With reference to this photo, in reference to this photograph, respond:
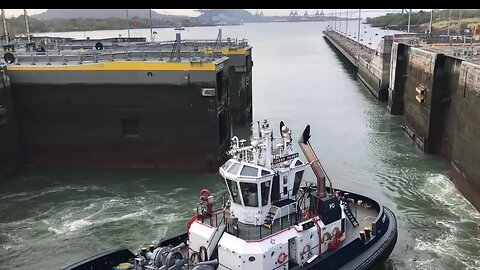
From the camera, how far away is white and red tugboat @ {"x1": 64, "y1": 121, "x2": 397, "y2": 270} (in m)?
9.87

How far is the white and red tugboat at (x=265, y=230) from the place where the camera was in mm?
9867

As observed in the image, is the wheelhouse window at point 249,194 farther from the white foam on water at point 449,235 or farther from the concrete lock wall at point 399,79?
the concrete lock wall at point 399,79

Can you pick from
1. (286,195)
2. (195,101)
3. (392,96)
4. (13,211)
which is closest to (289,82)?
(392,96)

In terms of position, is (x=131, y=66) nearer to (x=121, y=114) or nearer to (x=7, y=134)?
(x=121, y=114)

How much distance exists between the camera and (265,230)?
10.4 metres

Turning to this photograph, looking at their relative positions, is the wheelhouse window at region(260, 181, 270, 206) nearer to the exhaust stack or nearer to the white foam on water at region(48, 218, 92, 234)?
the exhaust stack

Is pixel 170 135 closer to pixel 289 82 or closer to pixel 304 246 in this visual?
pixel 304 246

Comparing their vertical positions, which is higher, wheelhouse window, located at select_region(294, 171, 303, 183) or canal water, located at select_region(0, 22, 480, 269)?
wheelhouse window, located at select_region(294, 171, 303, 183)

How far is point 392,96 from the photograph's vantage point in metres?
33.9

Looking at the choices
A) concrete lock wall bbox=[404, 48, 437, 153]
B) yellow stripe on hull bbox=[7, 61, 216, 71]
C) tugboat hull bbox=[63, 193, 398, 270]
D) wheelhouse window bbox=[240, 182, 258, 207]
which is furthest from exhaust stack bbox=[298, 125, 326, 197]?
concrete lock wall bbox=[404, 48, 437, 153]

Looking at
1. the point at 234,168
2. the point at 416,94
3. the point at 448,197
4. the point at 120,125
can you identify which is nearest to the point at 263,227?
the point at 234,168

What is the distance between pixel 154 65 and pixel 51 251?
8.96 metres

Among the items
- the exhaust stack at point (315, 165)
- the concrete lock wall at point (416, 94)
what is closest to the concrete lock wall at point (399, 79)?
the concrete lock wall at point (416, 94)

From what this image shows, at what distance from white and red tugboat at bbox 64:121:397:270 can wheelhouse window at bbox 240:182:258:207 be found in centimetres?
2
